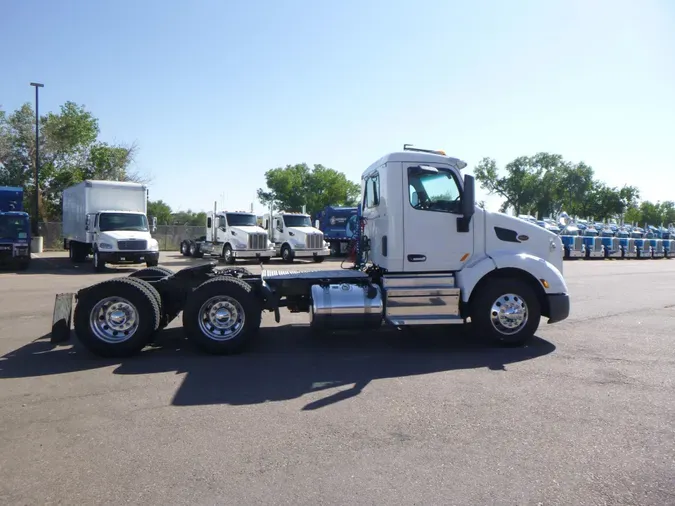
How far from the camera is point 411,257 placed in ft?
24.7

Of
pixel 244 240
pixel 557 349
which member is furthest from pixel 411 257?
pixel 244 240

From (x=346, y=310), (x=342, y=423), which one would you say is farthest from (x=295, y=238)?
(x=342, y=423)

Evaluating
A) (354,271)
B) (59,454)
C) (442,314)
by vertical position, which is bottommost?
(59,454)

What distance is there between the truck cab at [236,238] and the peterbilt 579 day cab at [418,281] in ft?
53.2

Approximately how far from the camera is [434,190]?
7547 mm

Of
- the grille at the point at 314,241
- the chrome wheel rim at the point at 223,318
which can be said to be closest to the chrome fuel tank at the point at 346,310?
the chrome wheel rim at the point at 223,318

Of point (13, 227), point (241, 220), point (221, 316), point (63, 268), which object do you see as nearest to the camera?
point (221, 316)

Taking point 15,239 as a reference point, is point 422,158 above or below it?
above

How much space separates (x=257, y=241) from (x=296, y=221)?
11.2ft

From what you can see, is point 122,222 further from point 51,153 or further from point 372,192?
point 51,153

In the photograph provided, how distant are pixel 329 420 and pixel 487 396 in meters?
1.72

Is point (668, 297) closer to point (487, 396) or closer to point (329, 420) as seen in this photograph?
point (487, 396)

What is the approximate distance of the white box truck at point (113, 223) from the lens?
1930cm

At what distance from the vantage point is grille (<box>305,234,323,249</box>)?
25844mm
